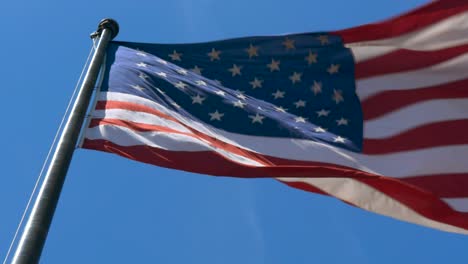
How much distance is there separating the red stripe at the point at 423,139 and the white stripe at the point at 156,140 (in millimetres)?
1950

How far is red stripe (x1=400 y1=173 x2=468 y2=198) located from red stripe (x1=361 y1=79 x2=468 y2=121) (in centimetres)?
135

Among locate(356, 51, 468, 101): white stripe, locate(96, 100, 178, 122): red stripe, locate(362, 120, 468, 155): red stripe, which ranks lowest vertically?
locate(96, 100, 178, 122): red stripe

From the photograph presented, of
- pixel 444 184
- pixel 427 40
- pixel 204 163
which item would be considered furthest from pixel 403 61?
pixel 204 163

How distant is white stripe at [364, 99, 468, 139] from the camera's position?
10.3 meters

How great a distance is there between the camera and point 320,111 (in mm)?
10516

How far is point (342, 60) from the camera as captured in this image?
11391mm

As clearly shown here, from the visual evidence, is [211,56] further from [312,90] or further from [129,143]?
[129,143]

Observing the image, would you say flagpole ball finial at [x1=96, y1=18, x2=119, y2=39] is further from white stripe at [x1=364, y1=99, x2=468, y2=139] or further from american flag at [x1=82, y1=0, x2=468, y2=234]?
white stripe at [x1=364, y1=99, x2=468, y2=139]

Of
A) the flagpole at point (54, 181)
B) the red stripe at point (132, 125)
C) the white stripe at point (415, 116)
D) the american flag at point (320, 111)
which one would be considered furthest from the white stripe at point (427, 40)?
the flagpole at point (54, 181)

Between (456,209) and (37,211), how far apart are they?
5236mm

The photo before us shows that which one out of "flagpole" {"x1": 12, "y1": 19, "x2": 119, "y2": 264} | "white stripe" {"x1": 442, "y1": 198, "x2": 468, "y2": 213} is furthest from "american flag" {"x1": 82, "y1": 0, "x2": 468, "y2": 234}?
"flagpole" {"x1": 12, "y1": 19, "x2": 119, "y2": 264}

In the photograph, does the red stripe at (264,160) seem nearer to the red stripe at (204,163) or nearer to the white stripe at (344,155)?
the red stripe at (204,163)

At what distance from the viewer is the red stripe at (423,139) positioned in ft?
32.8

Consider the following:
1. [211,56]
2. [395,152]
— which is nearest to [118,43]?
[211,56]
